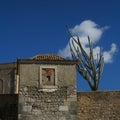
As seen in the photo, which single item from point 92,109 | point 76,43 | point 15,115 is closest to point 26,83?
point 15,115

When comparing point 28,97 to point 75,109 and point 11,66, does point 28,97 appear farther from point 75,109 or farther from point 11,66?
point 11,66

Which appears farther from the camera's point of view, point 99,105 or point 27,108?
point 99,105

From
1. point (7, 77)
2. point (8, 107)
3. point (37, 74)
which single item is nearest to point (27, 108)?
point (37, 74)

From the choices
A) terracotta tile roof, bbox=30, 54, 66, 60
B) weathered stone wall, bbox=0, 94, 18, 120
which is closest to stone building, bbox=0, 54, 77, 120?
terracotta tile roof, bbox=30, 54, 66, 60

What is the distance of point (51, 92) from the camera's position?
1812 cm

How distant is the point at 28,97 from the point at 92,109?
127 inches

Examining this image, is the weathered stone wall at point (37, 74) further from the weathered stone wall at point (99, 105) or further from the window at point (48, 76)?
the weathered stone wall at point (99, 105)

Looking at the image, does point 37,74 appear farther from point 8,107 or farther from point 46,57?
point 8,107

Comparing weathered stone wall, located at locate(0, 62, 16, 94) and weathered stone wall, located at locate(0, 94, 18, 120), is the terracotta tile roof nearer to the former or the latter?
weathered stone wall, located at locate(0, 94, 18, 120)

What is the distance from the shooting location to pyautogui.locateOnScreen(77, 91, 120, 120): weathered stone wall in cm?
1889

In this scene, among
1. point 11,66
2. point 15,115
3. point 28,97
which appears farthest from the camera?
point 11,66

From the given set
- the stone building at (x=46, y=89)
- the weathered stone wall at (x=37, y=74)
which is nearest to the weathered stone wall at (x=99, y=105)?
the stone building at (x=46, y=89)

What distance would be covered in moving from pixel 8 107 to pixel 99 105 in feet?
14.5

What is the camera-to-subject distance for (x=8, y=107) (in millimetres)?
19422
